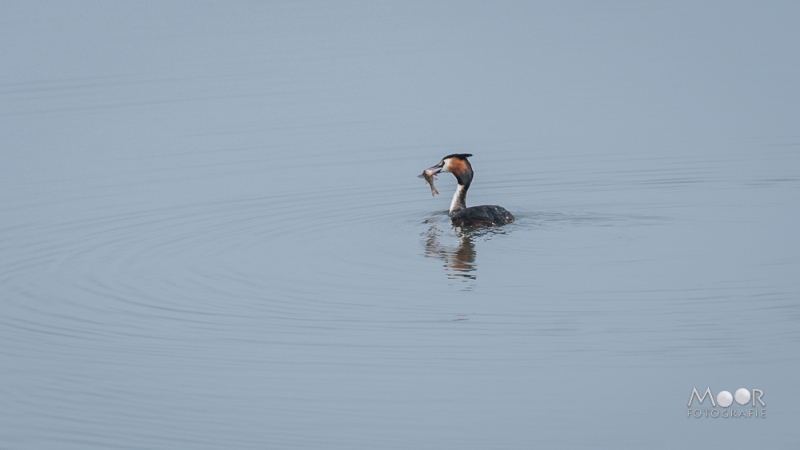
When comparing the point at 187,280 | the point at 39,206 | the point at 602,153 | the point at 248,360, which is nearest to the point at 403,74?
the point at 602,153

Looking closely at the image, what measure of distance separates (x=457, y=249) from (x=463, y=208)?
2054 millimetres

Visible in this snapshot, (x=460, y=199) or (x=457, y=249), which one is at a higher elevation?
(x=460, y=199)

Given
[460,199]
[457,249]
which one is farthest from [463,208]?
[457,249]

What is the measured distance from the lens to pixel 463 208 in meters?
14.2

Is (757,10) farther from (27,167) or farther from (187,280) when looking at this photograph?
(187,280)

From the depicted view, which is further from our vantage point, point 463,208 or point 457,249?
point 463,208

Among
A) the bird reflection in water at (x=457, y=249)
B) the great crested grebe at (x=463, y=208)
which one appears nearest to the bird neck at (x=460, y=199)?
the great crested grebe at (x=463, y=208)

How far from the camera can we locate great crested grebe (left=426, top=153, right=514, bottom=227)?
510 inches

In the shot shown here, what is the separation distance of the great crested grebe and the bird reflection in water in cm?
10

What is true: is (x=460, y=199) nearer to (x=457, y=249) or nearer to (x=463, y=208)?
(x=463, y=208)

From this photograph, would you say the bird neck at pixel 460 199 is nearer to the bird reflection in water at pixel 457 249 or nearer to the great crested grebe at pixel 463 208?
the great crested grebe at pixel 463 208

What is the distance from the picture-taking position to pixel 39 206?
15.0 meters

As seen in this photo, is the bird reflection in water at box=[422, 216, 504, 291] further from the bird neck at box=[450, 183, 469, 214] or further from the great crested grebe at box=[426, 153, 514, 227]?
the bird neck at box=[450, 183, 469, 214]

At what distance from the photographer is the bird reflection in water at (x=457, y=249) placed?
11.0 meters
